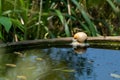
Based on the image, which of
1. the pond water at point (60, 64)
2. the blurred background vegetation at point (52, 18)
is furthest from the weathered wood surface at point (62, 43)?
the blurred background vegetation at point (52, 18)

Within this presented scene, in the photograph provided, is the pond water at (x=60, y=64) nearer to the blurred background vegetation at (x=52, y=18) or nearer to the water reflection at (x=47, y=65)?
the water reflection at (x=47, y=65)

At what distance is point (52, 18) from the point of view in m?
3.03

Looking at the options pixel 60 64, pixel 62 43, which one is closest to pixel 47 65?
pixel 60 64

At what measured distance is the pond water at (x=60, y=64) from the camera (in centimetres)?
162

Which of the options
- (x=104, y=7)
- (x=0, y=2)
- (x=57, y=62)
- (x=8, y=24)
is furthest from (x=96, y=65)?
(x=104, y=7)

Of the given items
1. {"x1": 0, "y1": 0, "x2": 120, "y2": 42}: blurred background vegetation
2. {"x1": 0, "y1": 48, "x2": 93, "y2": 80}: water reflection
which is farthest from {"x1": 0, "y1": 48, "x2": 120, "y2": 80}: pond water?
{"x1": 0, "y1": 0, "x2": 120, "y2": 42}: blurred background vegetation

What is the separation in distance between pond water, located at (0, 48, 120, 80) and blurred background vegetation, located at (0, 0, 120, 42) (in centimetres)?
34

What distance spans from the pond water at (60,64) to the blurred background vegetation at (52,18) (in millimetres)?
337

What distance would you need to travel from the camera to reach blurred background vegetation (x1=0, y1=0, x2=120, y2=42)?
2586mm

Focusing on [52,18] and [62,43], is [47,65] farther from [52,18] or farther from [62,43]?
[52,18]

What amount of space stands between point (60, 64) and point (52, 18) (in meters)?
1.27

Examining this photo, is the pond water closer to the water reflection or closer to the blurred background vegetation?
the water reflection

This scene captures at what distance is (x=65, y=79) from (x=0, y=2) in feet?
3.51

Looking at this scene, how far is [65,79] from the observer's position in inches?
61.7
